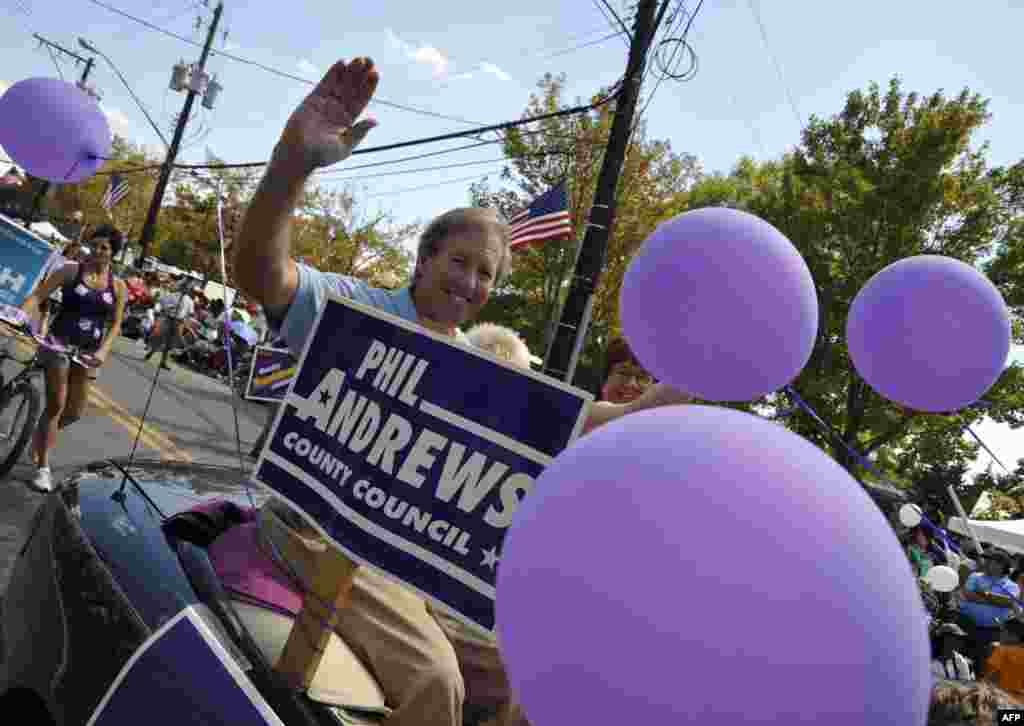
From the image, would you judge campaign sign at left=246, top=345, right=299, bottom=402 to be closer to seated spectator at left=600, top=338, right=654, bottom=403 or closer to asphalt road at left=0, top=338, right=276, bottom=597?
asphalt road at left=0, top=338, right=276, bottom=597

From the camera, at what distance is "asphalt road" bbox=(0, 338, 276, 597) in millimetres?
4875

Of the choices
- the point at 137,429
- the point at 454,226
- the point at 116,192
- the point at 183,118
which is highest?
the point at 183,118

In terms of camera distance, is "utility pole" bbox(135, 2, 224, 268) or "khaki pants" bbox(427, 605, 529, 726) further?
"utility pole" bbox(135, 2, 224, 268)

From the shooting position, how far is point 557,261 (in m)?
21.3

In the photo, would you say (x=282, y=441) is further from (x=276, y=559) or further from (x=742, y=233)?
(x=742, y=233)

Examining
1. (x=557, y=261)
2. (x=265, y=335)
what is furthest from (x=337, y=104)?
(x=557, y=261)

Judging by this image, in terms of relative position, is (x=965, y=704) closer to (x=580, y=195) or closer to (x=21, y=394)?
(x=21, y=394)

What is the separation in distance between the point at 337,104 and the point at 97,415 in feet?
23.9

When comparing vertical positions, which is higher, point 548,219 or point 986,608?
point 548,219

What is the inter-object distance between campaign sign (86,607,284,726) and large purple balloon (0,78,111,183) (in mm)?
5669

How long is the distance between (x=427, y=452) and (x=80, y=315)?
4.92 metres

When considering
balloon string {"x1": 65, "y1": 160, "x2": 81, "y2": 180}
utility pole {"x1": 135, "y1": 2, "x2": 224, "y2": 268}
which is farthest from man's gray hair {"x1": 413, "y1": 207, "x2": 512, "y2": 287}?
utility pole {"x1": 135, "y1": 2, "x2": 224, "y2": 268}

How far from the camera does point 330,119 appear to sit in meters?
1.73

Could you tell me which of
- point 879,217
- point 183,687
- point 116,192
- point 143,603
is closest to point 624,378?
point 143,603
